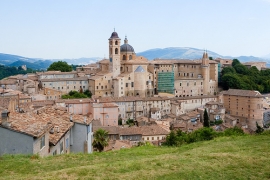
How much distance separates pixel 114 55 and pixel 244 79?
2725cm

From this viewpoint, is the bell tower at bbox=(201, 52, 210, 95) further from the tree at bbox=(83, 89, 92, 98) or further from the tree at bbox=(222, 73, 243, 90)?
the tree at bbox=(83, 89, 92, 98)

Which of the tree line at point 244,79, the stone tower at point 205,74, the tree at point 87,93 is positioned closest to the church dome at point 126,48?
the tree at point 87,93

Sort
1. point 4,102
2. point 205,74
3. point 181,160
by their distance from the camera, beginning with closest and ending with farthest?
point 181,160, point 4,102, point 205,74

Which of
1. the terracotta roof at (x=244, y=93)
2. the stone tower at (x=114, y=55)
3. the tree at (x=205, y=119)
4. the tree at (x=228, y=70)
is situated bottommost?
the tree at (x=205, y=119)

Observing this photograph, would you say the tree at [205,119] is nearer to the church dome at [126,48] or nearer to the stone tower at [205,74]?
the stone tower at [205,74]

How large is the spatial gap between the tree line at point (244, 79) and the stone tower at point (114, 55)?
74.6 ft

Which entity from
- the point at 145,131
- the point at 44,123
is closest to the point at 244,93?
the point at 145,131

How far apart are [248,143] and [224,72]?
217ft

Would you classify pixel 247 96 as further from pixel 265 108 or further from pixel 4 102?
pixel 4 102

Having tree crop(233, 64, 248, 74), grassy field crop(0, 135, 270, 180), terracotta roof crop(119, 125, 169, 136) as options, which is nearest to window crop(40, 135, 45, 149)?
grassy field crop(0, 135, 270, 180)

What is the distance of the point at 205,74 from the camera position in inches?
2751

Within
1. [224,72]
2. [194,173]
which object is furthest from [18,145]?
[224,72]

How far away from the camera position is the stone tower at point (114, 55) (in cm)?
6291

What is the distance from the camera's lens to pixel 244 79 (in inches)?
2864
